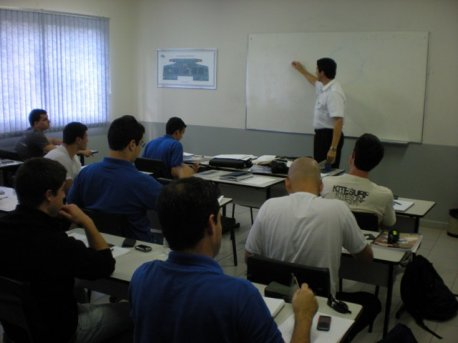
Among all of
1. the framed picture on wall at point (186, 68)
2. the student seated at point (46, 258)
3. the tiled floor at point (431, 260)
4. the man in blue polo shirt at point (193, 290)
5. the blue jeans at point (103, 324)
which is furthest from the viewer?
the framed picture on wall at point (186, 68)

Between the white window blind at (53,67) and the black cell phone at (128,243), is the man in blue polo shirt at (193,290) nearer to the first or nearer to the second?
the black cell phone at (128,243)

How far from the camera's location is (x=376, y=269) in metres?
2.95

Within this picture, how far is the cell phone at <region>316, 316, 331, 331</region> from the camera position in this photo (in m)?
1.78

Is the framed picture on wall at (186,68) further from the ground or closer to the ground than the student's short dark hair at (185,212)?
further from the ground

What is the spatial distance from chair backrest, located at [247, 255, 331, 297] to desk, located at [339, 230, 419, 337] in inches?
26.0

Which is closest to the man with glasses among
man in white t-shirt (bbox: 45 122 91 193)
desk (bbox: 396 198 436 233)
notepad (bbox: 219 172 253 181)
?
man in white t-shirt (bbox: 45 122 91 193)

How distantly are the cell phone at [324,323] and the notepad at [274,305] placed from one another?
0.15 meters

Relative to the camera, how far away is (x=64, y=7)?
22.4ft

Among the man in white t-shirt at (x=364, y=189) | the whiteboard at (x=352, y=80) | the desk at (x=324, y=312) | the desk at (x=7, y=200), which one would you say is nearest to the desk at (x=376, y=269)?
the man in white t-shirt at (x=364, y=189)

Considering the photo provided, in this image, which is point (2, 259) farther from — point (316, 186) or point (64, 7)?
point (64, 7)

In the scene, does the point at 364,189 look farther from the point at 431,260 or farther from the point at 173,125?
the point at 173,125

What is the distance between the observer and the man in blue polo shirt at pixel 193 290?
4.14ft

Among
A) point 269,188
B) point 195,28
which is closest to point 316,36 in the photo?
point 195,28

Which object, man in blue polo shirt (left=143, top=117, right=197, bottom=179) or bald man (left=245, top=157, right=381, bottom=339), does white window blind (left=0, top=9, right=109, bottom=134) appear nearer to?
man in blue polo shirt (left=143, top=117, right=197, bottom=179)
